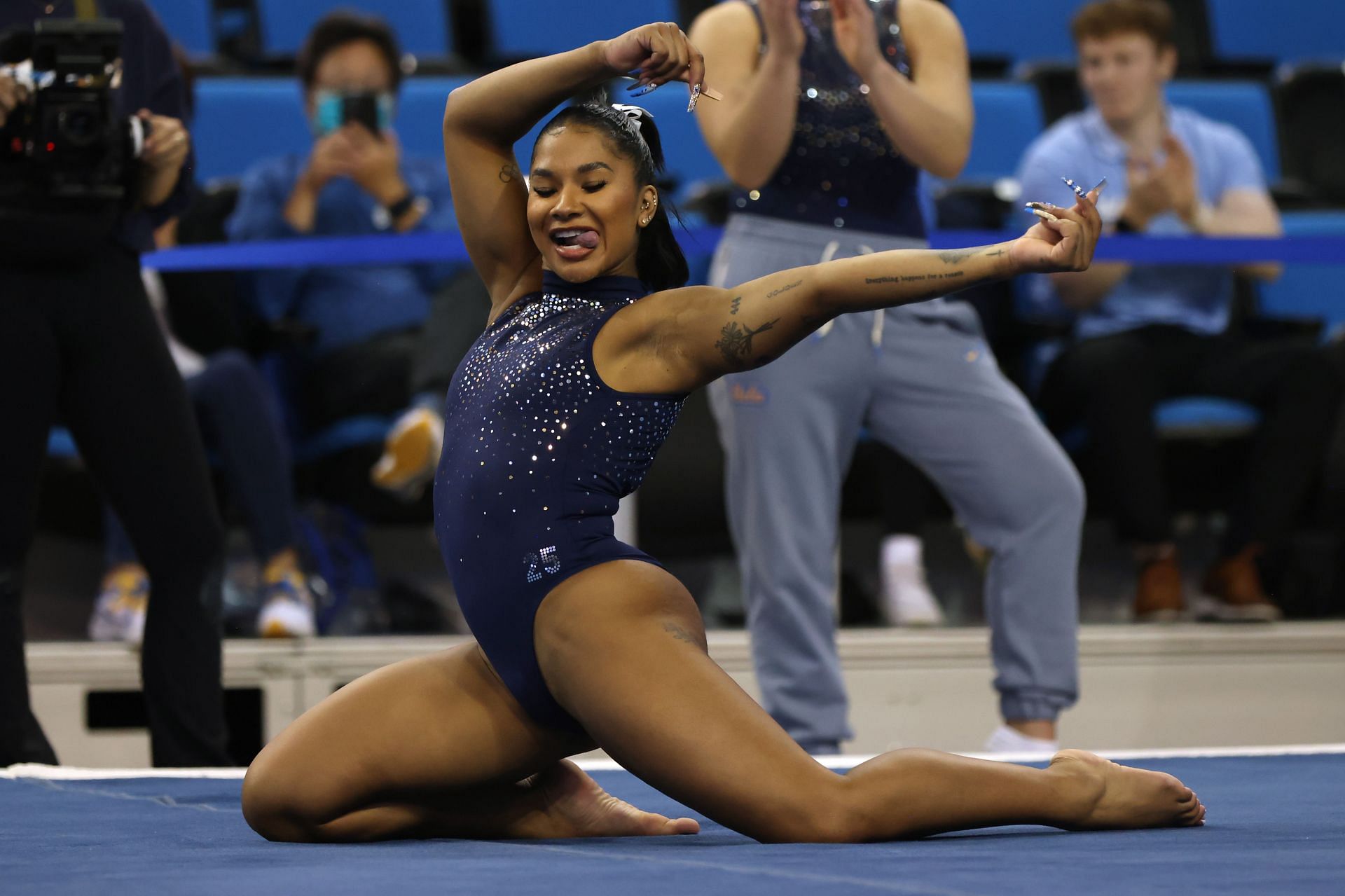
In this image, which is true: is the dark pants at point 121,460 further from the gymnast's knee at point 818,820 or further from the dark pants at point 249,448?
the gymnast's knee at point 818,820

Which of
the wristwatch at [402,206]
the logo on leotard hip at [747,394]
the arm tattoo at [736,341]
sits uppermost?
the arm tattoo at [736,341]

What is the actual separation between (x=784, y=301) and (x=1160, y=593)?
7.41 feet

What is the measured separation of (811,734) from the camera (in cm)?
303

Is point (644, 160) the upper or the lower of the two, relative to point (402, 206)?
upper

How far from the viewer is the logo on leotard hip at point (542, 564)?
2102 millimetres

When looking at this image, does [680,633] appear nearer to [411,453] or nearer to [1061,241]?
[1061,241]

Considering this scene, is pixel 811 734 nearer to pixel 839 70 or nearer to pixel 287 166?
pixel 839 70

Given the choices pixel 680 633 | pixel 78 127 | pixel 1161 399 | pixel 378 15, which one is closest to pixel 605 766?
pixel 680 633

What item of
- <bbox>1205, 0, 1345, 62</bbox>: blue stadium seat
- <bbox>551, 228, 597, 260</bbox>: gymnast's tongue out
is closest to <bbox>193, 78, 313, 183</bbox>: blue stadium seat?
<bbox>551, 228, 597, 260</bbox>: gymnast's tongue out

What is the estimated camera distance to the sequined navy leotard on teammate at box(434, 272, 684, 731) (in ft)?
6.93

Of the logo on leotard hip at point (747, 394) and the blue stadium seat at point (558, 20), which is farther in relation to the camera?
the blue stadium seat at point (558, 20)

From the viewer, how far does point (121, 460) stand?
2877mm

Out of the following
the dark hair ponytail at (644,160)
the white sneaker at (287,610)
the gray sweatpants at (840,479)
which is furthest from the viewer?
the white sneaker at (287,610)

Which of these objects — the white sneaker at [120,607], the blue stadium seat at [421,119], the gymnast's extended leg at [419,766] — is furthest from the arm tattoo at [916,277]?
the blue stadium seat at [421,119]
